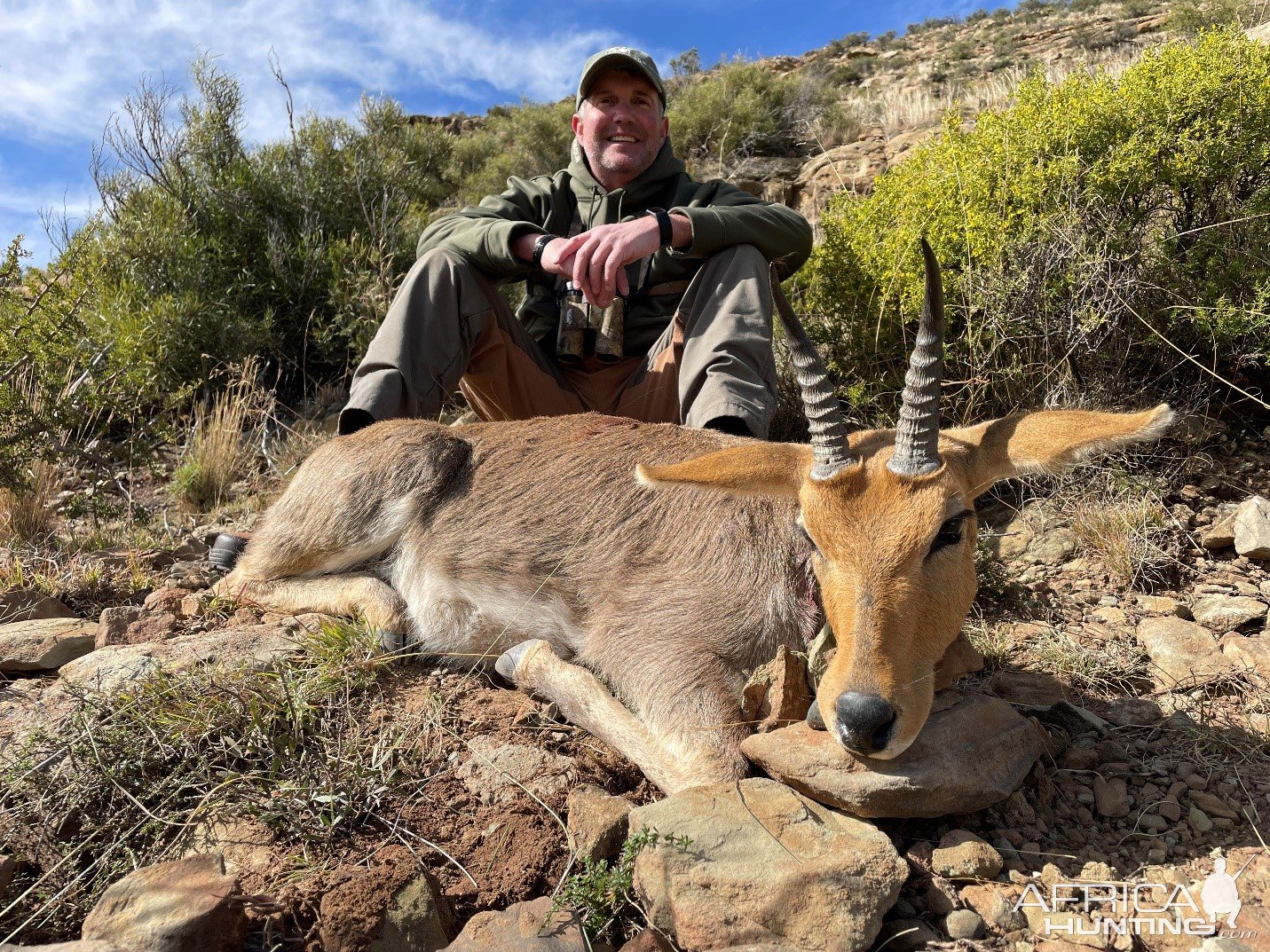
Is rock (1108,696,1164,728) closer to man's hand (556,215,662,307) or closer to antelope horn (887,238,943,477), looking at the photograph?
antelope horn (887,238,943,477)

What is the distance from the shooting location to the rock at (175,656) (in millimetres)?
3752

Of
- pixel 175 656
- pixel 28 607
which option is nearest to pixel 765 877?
pixel 175 656

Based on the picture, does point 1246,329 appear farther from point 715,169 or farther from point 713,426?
point 715,169

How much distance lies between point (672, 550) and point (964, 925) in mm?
2088

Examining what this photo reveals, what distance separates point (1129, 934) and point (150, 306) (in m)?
10.2

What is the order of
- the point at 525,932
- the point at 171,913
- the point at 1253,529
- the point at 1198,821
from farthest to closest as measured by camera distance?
the point at 1253,529 < the point at 1198,821 < the point at 525,932 < the point at 171,913

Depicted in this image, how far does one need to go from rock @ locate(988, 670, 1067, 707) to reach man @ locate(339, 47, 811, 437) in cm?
197

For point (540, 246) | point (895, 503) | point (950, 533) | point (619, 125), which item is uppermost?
point (619, 125)

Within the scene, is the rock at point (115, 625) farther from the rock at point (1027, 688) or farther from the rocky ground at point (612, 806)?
the rock at point (1027, 688)

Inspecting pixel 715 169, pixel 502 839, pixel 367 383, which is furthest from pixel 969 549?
pixel 715 169

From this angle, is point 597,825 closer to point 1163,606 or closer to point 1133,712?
point 1133,712

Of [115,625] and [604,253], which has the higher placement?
[604,253]

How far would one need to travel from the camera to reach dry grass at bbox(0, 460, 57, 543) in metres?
6.12

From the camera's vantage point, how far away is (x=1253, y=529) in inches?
186
